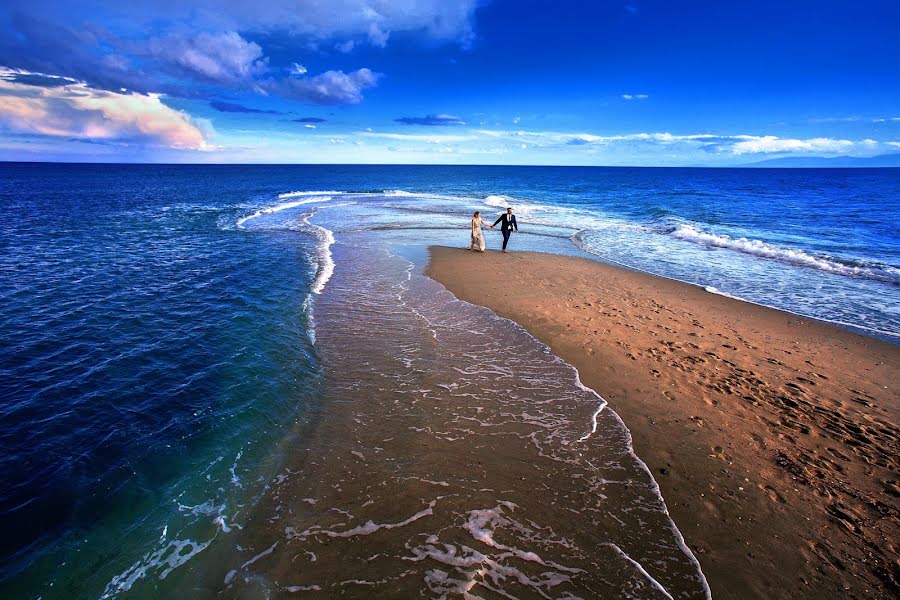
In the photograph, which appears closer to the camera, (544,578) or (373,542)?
(544,578)

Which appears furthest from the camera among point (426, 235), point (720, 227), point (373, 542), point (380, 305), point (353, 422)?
point (720, 227)

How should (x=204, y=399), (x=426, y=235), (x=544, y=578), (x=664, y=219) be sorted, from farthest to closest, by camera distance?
(x=664, y=219) → (x=426, y=235) → (x=204, y=399) → (x=544, y=578)

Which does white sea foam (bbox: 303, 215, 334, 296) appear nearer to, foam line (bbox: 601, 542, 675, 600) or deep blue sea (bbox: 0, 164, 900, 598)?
deep blue sea (bbox: 0, 164, 900, 598)

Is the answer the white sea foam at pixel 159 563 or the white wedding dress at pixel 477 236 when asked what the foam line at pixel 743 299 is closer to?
the white wedding dress at pixel 477 236

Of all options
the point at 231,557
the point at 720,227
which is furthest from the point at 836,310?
the point at 720,227

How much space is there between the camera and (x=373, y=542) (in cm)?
491

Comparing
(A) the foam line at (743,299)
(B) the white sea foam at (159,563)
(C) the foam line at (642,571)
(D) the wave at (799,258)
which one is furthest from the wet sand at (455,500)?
(D) the wave at (799,258)

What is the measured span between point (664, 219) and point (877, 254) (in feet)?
54.5

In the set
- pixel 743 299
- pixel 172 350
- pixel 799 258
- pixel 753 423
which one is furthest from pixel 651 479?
pixel 799 258

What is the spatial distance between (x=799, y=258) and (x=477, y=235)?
1703 cm

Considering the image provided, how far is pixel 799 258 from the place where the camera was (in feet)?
71.2

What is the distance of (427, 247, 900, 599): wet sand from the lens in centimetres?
486

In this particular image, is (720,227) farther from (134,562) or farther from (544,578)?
(134,562)

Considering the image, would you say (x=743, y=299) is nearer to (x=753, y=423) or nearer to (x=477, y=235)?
(x=753, y=423)
